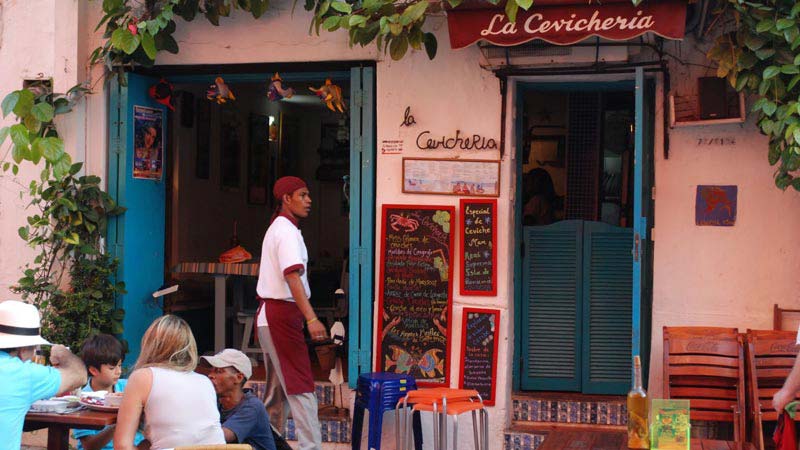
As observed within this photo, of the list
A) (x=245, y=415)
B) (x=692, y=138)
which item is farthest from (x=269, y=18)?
(x=245, y=415)

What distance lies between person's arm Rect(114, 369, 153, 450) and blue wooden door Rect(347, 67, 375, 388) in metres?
3.52

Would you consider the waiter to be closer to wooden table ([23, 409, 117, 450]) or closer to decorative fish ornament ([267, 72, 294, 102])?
decorative fish ornament ([267, 72, 294, 102])

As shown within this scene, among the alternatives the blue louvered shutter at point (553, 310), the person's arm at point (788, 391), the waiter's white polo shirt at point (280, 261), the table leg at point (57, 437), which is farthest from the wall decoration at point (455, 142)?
the table leg at point (57, 437)

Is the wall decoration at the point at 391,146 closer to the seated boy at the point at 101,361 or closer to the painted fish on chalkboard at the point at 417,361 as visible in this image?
the painted fish on chalkboard at the point at 417,361

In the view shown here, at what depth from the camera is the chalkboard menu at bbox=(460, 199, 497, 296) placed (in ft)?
27.1

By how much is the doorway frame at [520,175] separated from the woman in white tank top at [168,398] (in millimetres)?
3365

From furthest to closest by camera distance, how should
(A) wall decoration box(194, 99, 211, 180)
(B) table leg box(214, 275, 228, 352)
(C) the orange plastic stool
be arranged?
(A) wall decoration box(194, 99, 211, 180) < (B) table leg box(214, 275, 228, 352) < (C) the orange plastic stool

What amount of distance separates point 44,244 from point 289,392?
8.95 ft

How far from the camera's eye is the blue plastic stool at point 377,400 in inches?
305

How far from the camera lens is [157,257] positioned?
951 centimetres

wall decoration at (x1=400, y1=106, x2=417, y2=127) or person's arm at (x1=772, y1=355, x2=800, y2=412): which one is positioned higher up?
wall decoration at (x1=400, y1=106, x2=417, y2=127)

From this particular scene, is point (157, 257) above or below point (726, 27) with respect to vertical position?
below

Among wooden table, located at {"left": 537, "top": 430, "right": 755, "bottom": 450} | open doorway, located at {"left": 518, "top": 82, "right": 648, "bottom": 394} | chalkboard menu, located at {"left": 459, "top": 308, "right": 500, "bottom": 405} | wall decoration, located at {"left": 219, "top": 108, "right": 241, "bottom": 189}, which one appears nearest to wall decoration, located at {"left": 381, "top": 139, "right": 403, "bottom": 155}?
open doorway, located at {"left": 518, "top": 82, "right": 648, "bottom": 394}

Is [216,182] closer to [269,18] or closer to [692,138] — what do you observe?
[269,18]
